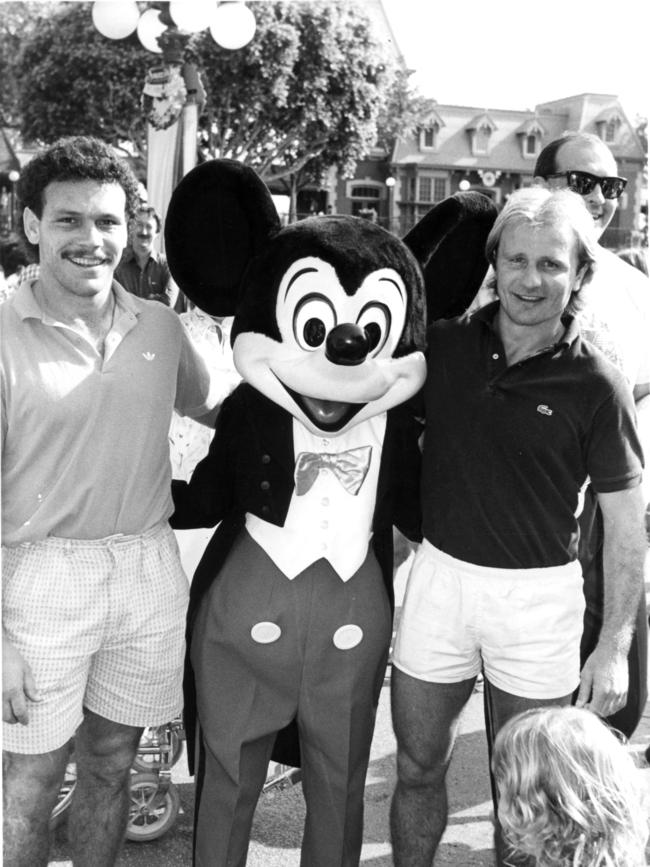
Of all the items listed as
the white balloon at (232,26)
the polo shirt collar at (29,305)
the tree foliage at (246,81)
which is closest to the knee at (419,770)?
the polo shirt collar at (29,305)

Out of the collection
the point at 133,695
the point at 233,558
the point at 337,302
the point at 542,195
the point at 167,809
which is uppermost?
the point at 542,195

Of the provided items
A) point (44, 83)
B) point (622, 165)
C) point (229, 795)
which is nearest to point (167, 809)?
point (229, 795)

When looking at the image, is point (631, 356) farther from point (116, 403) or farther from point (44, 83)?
point (44, 83)

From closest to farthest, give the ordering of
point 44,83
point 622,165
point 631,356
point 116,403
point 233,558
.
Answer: point 116,403 → point 233,558 → point 631,356 → point 44,83 → point 622,165

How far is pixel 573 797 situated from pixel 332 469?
945mm

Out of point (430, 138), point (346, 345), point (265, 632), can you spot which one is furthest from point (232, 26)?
point (430, 138)

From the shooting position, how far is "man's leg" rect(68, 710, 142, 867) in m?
2.38

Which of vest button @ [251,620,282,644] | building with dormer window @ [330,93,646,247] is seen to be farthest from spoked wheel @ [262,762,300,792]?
building with dormer window @ [330,93,646,247]

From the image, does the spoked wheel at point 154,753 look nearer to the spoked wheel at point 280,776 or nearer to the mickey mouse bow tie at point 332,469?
the spoked wheel at point 280,776

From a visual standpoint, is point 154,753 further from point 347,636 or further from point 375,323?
point 375,323

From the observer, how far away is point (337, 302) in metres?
2.31

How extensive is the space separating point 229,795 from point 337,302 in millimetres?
1208

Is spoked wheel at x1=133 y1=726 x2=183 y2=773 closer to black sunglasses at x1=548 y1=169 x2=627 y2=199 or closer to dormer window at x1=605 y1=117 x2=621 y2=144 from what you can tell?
black sunglasses at x1=548 y1=169 x2=627 y2=199

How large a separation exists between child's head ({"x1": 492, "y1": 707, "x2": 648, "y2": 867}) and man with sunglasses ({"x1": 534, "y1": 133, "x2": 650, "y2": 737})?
0.67 metres
